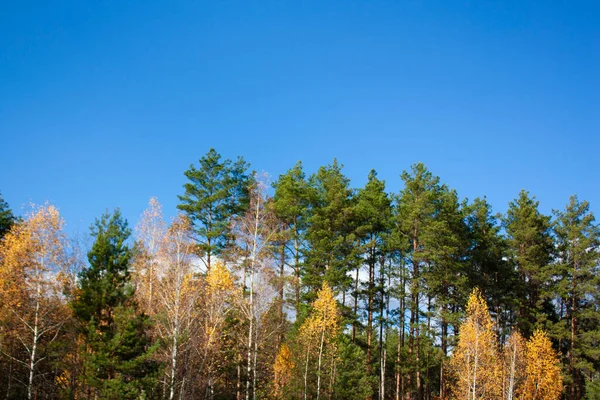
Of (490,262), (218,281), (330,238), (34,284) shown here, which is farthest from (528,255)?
(34,284)

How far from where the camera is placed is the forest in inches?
880

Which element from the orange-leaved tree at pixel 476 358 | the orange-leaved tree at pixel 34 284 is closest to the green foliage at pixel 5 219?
the orange-leaved tree at pixel 34 284

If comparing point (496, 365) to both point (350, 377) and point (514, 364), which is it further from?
point (350, 377)

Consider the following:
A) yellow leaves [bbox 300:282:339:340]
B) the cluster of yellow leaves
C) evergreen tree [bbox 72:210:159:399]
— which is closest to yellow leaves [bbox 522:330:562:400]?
the cluster of yellow leaves

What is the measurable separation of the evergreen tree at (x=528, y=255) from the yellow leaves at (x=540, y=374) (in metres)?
4.42

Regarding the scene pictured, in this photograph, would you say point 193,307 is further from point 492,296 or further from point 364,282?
point 492,296

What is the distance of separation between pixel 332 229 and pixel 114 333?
695 inches

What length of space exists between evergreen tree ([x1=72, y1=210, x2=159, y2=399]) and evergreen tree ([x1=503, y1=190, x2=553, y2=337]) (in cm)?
2763

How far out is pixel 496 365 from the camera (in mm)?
29703

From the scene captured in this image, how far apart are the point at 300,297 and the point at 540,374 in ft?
52.5

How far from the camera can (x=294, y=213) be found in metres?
35.6

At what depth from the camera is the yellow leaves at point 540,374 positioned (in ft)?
106

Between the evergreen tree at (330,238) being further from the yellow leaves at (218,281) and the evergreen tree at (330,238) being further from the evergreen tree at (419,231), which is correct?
the yellow leaves at (218,281)

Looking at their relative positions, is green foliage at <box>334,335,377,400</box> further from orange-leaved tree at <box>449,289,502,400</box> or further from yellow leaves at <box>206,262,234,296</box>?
yellow leaves at <box>206,262,234,296</box>
